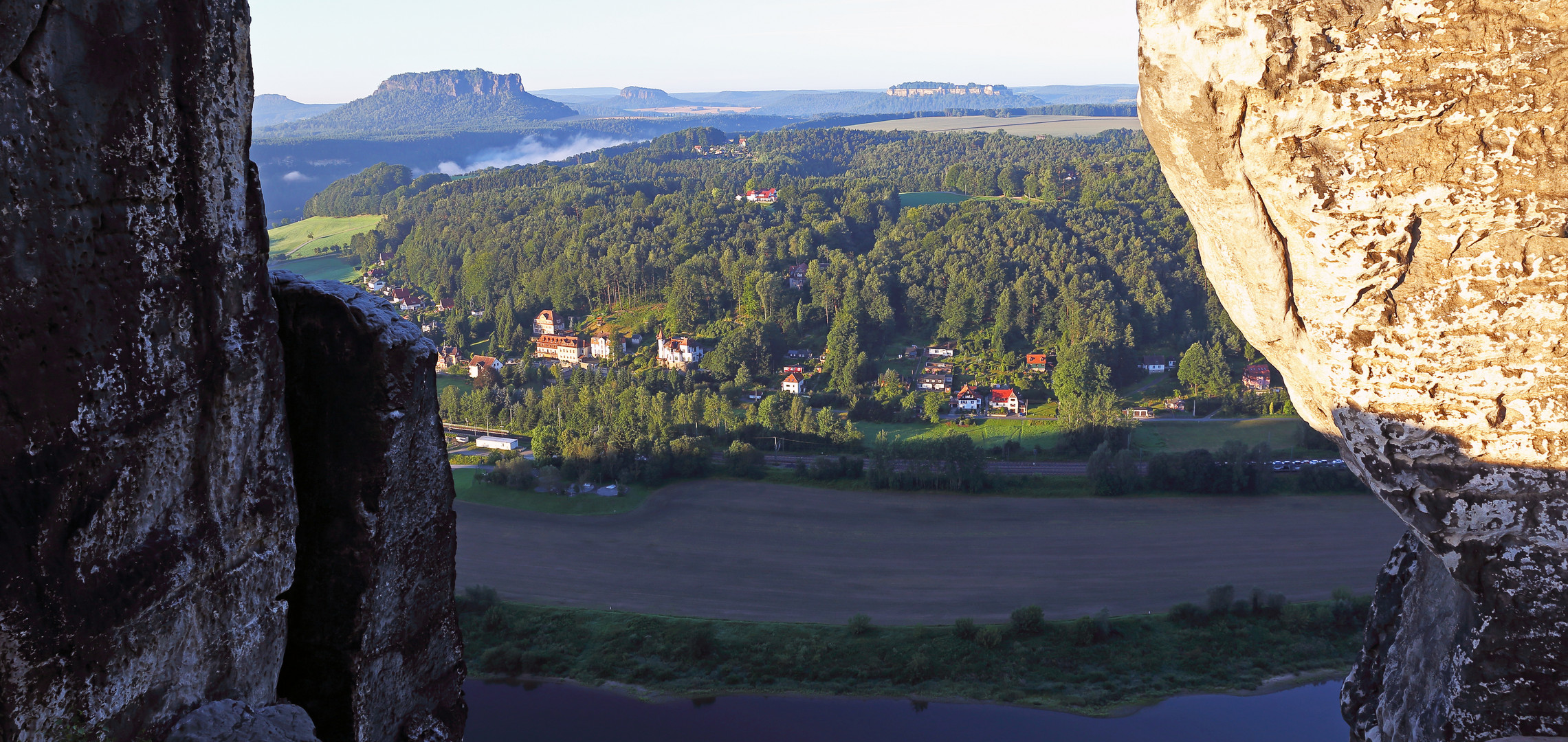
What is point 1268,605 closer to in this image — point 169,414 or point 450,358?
point 169,414

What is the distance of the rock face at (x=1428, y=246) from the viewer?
15.4 ft

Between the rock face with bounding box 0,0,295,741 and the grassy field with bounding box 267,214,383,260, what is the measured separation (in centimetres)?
8264

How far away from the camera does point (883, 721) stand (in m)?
18.9

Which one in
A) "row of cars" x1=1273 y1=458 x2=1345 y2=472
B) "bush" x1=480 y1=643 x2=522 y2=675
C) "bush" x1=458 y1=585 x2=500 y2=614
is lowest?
"bush" x1=480 y1=643 x2=522 y2=675

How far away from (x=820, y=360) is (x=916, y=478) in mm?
20619

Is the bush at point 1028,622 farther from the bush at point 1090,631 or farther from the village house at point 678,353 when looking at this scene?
the village house at point 678,353

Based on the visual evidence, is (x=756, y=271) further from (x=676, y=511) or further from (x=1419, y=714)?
(x=1419, y=714)

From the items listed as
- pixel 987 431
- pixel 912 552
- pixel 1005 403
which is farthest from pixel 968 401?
pixel 912 552

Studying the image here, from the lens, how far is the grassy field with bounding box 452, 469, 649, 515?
104ft

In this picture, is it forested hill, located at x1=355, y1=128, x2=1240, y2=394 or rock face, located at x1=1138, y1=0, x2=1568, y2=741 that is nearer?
rock face, located at x1=1138, y1=0, x2=1568, y2=741

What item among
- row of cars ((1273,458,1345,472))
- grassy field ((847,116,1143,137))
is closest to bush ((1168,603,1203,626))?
row of cars ((1273,458,1345,472))

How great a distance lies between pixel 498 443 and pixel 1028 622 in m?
23.3

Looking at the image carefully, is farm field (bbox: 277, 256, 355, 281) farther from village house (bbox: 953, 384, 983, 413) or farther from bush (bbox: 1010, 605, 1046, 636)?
bush (bbox: 1010, 605, 1046, 636)

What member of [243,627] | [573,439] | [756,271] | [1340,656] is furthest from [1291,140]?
[756,271]
